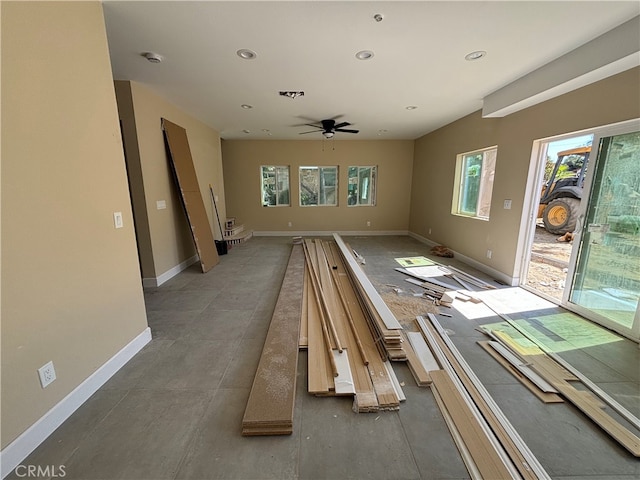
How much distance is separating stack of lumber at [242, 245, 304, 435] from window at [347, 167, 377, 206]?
509 centimetres

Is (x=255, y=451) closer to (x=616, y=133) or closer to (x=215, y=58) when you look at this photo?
(x=215, y=58)

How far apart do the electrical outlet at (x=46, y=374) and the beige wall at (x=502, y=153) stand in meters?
4.96

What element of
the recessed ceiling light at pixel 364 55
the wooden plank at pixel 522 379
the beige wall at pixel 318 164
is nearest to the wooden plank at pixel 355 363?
the wooden plank at pixel 522 379

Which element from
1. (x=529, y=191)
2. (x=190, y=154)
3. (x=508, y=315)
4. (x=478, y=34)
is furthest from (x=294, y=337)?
(x=190, y=154)

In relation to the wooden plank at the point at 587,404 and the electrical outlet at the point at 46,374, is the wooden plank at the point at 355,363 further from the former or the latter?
the electrical outlet at the point at 46,374

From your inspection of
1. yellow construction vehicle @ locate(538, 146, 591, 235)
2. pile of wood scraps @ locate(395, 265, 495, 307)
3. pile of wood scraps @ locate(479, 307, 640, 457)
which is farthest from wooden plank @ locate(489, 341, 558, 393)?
yellow construction vehicle @ locate(538, 146, 591, 235)

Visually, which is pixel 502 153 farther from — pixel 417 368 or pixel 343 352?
pixel 343 352

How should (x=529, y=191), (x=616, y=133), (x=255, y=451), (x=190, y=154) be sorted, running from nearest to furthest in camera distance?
(x=255, y=451), (x=616, y=133), (x=529, y=191), (x=190, y=154)

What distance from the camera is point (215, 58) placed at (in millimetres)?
2582

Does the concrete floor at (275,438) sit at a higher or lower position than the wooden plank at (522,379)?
lower

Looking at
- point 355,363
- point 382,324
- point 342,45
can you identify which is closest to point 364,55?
point 342,45

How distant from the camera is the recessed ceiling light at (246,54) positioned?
7.99 feet

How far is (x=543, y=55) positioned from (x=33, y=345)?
4.74m

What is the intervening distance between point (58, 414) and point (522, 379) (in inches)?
124
